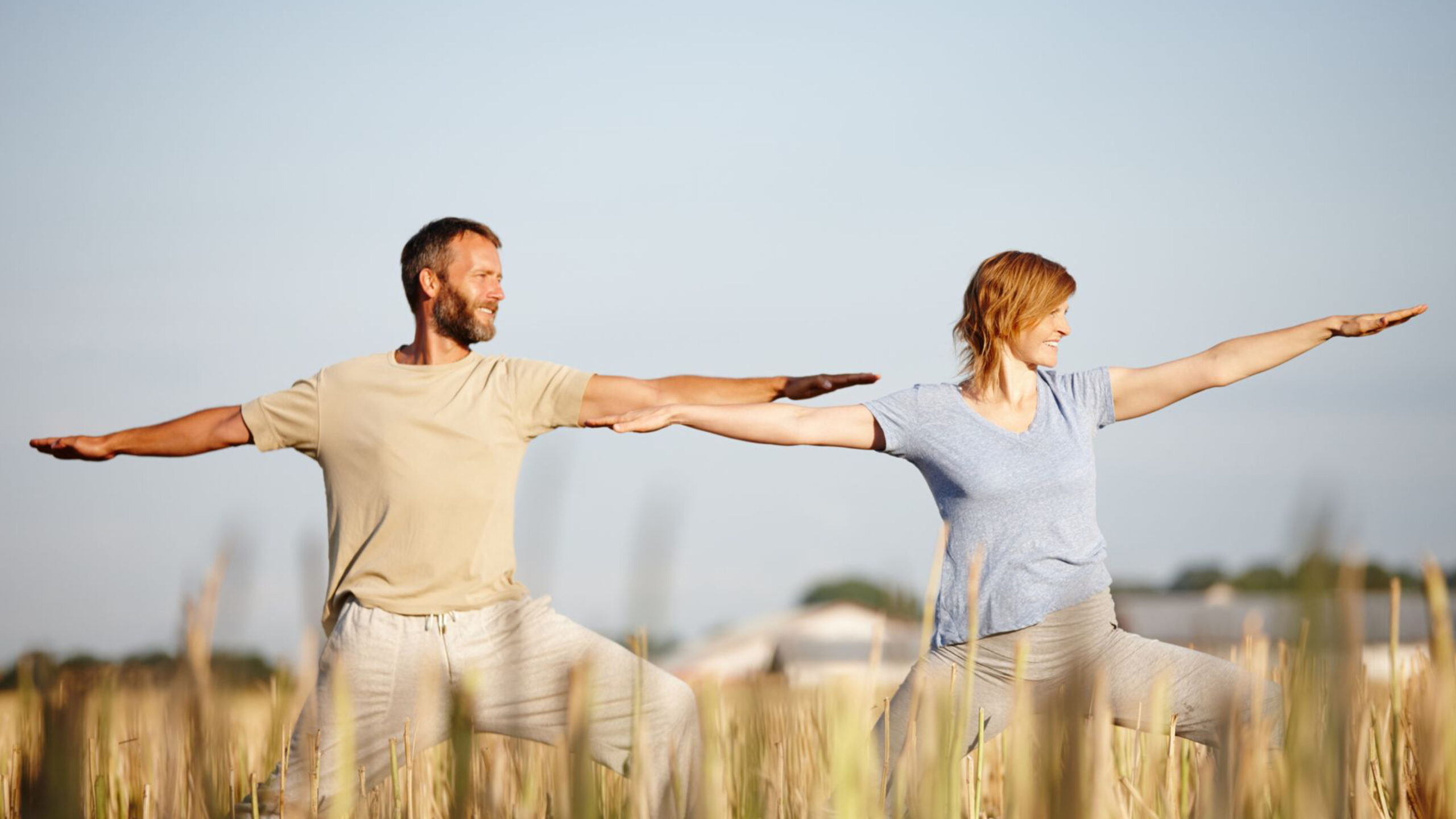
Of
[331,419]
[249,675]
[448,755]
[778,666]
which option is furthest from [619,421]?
[249,675]

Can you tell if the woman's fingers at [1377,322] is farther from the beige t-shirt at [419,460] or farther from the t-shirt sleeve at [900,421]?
the beige t-shirt at [419,460]

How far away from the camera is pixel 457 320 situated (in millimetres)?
4438

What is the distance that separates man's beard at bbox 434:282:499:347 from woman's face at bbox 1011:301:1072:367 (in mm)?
1681

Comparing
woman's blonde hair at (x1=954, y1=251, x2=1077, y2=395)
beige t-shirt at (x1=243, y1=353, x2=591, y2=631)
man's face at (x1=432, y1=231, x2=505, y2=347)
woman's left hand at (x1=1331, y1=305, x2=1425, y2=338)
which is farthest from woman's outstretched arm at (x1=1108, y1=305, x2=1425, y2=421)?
man's face at (x1=432, y1=231, x2=505, y2=347)

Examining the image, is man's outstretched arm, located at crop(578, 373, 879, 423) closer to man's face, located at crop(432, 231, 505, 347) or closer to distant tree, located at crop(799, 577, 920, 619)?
man's face, located at crop(432, 231, 505, 347)

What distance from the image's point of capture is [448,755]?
4715 millimetres

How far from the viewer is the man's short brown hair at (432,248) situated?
4535 millimetres

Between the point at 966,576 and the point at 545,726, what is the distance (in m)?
1.32

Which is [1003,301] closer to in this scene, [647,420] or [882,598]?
[647,420]

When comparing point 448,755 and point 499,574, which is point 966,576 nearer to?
point 499,574

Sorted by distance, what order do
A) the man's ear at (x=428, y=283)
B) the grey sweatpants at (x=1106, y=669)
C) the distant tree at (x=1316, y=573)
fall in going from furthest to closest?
1. the man's ear at (x=428, y=283)
2. the grey sweatpants at (x=1106, y=669)
3. the distant tree at (x=1316, y=573)

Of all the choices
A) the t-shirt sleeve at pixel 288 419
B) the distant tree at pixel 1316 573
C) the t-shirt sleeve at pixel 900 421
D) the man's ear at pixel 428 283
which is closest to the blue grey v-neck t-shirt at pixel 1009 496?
the t-shirt sleeve at pixel 900 421

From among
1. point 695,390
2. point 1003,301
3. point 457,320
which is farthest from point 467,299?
point 1003,301

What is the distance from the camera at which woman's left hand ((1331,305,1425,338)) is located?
13.3 ft
